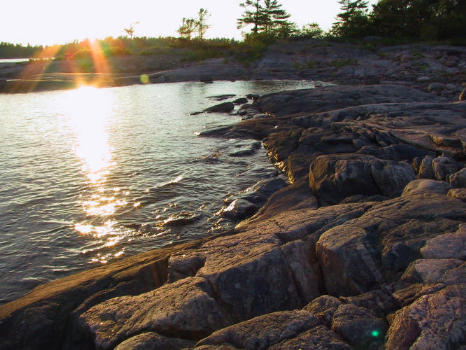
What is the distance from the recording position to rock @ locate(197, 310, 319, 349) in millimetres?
2926

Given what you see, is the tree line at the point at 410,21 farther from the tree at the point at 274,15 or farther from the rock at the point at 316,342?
the rock at the point at 316,342

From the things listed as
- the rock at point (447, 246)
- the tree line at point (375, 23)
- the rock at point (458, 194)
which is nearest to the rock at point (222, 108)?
the rock at point (458, 194)

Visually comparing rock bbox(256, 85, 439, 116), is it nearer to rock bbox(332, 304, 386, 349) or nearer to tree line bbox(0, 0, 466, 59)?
rock bbox(332, 304, 386, 349)

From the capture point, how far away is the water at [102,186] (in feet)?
21.0

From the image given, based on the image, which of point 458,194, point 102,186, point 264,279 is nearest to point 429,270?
point 264,279

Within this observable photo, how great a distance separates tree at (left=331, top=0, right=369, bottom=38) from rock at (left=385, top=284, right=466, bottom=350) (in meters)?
53.0

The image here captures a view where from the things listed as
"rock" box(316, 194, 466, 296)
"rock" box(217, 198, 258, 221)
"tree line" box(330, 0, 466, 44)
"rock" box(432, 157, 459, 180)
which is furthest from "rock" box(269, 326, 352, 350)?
"tree line" box(330, 0, 466, 44)

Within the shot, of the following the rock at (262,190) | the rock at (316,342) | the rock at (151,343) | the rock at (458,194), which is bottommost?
the rock at (262,190)

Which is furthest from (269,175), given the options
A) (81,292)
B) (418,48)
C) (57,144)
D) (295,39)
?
(295,39)

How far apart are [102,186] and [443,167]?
7707 mm

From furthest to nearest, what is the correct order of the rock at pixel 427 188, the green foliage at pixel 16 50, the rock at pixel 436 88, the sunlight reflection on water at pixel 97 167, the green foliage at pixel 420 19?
the green foliage at pixel 16 50, the green foliage at pixel 420 19, the rock at pixel 436 88, the sunlight reflection on water at pixel 97 167, the rock at pixel 427 188

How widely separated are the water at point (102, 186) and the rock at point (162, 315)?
7.34 ft

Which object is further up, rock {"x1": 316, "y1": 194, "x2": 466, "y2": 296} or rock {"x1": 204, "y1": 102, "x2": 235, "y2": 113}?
rock {"x1": 204, "y1": 102, "x2": 235, "y2": 113}

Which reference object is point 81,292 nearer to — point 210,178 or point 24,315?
point 24,315
